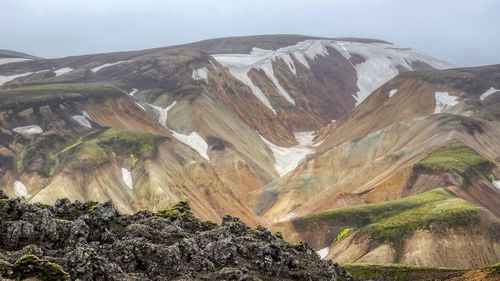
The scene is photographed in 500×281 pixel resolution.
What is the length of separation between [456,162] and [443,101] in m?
58.6

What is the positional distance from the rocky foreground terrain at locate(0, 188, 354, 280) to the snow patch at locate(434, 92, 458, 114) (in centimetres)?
11639

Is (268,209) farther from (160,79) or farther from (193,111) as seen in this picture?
(160,79)

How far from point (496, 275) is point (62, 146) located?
74882 millimetres

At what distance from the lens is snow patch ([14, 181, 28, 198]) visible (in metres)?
74.1

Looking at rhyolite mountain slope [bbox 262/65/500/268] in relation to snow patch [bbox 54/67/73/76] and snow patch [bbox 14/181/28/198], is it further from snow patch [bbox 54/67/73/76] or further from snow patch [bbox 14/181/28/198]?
snow patch [bbox 54/67/73/76]

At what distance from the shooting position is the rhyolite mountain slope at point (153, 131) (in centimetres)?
8100

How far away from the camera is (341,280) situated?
28078 mm

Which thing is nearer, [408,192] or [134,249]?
[134,249]

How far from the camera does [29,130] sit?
297 feet

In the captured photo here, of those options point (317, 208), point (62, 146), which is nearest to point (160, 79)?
point (62, 146)

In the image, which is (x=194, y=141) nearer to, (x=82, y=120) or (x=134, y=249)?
(x=82, y=120)

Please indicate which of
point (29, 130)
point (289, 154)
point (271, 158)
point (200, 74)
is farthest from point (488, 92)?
point (29, 130)

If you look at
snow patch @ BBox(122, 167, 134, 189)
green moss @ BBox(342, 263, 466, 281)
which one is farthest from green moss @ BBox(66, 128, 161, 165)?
green moss @ BBox(342, 263, 466, 281)

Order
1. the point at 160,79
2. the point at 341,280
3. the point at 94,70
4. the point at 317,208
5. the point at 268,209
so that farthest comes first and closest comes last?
the point at 94,70, the point at 160,79, the point at 268,209, the point at 317,208, the point at 341,280
